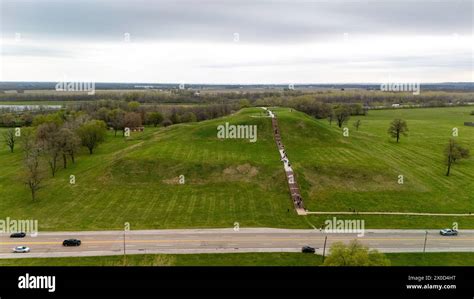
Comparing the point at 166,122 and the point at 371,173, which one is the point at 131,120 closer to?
the point at 166,122

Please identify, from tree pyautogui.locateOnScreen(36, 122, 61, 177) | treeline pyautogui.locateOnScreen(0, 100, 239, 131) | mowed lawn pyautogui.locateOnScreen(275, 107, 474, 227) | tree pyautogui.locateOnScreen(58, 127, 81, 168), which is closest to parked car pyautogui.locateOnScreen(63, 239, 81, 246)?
tree pyautogui.locateOnScreen(36, 122, 61, 177)

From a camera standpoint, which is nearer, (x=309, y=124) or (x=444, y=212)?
(x=444, y=212)

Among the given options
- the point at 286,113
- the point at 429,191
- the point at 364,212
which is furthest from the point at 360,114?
the point at 364,212

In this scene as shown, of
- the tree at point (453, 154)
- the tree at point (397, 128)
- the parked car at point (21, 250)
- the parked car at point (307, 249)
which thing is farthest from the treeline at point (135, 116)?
the parked car at point (307, 249)

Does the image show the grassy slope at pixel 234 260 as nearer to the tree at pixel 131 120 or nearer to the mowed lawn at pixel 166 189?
the mowed lawn at pixel 166 189

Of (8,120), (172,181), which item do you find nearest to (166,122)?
(8,120)

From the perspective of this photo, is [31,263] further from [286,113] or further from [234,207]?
[286,113]
